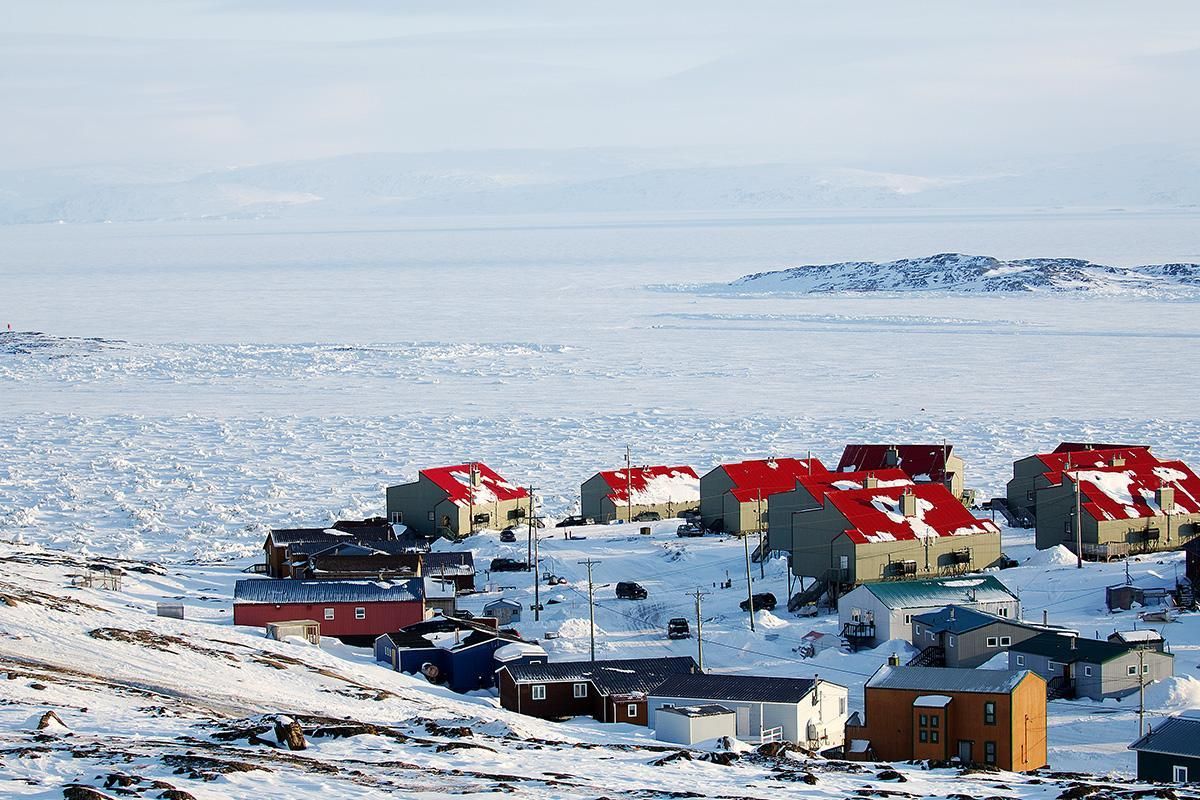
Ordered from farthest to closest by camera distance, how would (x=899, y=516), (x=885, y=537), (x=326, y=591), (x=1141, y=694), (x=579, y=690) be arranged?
(x=899, y=516)
(x=885, y=537)
(x=326, y=591)
(x=579, y=690)
(x=1141, y=694)

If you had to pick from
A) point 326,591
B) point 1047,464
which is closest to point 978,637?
point 326,591

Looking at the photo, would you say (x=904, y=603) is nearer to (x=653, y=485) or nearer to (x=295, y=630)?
(x=295, y=630)

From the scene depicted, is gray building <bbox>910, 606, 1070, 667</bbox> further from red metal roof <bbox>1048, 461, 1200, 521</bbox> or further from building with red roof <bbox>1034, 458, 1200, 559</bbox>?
red metal roof <bbox>1048, 461, 1200, 521</bbox>

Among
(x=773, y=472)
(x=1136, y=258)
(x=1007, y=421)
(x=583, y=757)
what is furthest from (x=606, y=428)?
(x=1136, y=258)

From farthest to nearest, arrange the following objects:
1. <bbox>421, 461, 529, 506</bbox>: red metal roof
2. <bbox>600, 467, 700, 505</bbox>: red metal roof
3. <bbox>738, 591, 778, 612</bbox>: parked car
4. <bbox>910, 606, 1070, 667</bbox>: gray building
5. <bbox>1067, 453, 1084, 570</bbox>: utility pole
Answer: <bbox>600, 467, 700, 505</bbox>: red metal roof
<bbox>421, 461, 529, 506</bbox>: red metal roof
<bbox>1067, 453, 1084, 570</bbox>: utility pole
<bbox>738, 591, 778, 612</bbox>: parked car
<bbox>910, 606, 1070, 667</bbox>: gray building

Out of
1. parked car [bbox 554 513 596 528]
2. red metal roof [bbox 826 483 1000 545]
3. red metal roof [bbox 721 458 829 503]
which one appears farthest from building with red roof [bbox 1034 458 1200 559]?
parked car [bbox 554 513 596 528]

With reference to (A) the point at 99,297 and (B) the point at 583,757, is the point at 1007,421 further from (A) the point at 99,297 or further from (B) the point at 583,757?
(A) the point at 99,297
